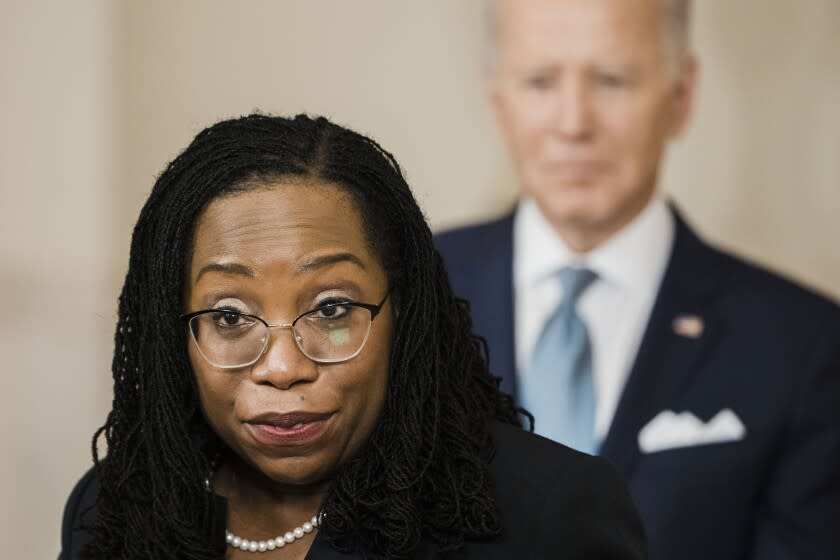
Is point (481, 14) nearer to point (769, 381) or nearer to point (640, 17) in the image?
point (640, 17)

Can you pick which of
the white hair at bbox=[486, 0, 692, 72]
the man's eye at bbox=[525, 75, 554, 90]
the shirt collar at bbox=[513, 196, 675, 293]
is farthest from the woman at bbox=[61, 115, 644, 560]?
the white hair at bbox=[486, 0, 692, 72]

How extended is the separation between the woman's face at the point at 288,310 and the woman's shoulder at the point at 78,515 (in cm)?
35

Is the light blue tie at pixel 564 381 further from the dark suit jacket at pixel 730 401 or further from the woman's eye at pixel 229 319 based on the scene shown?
the woman's eye at pixel 229 319

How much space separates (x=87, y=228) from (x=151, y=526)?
2.40 m

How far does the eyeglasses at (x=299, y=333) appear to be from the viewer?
173cm

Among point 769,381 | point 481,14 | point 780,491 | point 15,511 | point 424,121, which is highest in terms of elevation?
point 481,14

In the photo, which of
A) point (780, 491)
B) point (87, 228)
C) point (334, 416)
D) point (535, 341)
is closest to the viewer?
point (334, 416)

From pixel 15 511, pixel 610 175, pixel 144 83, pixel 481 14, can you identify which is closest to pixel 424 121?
pixel 481 14

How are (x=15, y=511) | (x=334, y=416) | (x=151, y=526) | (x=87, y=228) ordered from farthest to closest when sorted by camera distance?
1. (x=87, y=228)
2. (x=15, y=511)
3. (x=151, y=526)
4. (x=334, y=416)

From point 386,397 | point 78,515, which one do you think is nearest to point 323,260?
point 386,397

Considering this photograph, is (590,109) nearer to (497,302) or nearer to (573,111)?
(573,111)

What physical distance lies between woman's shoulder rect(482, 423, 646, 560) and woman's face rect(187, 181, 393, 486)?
21cm

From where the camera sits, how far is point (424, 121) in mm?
4359

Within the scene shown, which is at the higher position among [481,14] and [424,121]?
[481,14]
